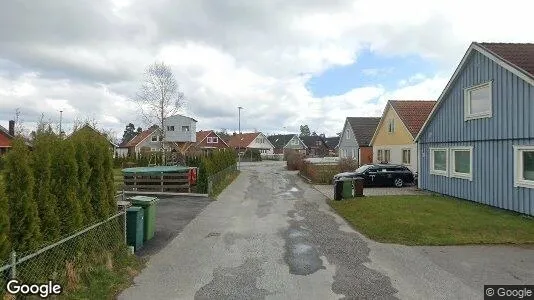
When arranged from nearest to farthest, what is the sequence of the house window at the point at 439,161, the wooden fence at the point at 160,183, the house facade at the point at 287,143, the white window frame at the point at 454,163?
the white window frame at the point at 454,163 → the house window at the point at 439,161 → the wooden fence at the point at 160,183 → the house facade at the point at 287,143

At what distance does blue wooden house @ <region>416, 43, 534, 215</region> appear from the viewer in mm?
13266

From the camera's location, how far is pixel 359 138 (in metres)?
43.1

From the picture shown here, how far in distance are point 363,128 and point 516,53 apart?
2961cm

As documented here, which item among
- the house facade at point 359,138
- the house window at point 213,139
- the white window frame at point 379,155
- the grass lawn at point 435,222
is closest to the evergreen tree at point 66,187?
the grass lawn at point 435,222

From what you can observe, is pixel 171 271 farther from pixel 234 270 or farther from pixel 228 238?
pixel 228 238

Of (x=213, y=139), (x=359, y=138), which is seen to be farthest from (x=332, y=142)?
(x=359, y=138)

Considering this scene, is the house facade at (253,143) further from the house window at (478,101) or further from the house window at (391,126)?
the house window at (478,101)

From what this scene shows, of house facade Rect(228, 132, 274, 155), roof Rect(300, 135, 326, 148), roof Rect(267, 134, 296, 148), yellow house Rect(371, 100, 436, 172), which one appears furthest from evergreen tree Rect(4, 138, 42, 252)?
roof Rect(300, 135, 326, 148)

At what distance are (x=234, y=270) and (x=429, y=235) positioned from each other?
555 cm

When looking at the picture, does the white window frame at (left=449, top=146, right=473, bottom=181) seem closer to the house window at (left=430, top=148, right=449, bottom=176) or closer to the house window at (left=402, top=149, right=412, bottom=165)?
the house window at (left=430, top=148, right=449, bottom=176)

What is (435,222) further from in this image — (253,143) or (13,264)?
A: (253,143)

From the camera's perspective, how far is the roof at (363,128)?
42.9 metres

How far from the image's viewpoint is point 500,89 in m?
14.5

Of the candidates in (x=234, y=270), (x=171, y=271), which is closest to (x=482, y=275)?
(x=234, y=270)
